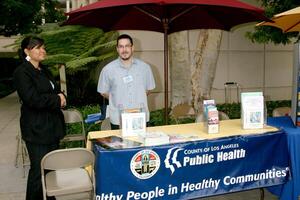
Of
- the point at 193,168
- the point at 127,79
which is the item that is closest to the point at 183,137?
the point at 193,168

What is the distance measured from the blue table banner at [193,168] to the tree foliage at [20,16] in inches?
396

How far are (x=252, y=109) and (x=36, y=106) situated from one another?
2.05 m

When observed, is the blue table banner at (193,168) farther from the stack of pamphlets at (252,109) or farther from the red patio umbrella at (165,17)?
the red patio umbrella at (165,17)

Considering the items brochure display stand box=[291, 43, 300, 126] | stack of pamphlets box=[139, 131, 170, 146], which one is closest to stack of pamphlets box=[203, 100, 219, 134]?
stack of pamphlets box=[139, 131, 170, 146]

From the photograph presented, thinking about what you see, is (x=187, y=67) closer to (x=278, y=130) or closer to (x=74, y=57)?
(x=74, y=57)

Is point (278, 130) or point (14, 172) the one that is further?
point (14, 172)

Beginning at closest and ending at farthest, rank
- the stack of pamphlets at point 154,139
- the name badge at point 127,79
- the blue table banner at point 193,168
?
1. the blue table banner at point 193,168
2. the stack of pamphlets at point 154,139
3. the name badge at point 127,79

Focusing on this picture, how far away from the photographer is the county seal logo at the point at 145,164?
3100 mm

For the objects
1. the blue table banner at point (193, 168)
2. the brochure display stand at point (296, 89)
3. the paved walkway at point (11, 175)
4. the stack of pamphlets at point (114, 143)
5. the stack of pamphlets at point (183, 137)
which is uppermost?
the brochure display stand at point (296, 89)

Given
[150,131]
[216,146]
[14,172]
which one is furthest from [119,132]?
[14,172]

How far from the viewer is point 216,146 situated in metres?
3.34

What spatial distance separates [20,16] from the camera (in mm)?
13398

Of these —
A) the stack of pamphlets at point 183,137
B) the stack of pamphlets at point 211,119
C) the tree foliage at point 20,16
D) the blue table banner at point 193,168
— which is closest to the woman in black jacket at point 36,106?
the blue table banner at point 193,168

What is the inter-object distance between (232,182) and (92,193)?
128cm
